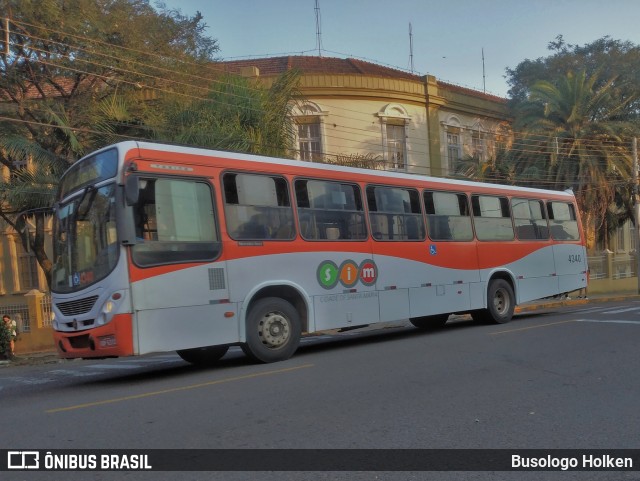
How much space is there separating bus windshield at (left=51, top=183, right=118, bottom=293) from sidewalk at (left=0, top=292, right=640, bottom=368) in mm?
6586

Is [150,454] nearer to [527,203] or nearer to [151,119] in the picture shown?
[527,203]

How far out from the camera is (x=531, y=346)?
10070 millimetres

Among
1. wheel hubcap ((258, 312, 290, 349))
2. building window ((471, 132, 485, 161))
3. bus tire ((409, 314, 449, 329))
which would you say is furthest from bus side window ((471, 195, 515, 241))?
building window ((471, 132, 485, 161))

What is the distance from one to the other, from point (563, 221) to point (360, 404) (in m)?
12.2

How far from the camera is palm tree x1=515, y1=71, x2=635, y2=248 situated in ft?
90.1

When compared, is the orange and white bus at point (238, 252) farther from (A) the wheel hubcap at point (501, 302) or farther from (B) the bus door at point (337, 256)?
(A) the wheel hubcap at point (501, 302)

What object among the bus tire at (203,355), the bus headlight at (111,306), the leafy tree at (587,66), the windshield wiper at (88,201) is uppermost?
the leafy tree at (587,66)

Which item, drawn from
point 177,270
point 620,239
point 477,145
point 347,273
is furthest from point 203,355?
point 620,239

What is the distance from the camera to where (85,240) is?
28.0ft

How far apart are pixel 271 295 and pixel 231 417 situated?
3720mm

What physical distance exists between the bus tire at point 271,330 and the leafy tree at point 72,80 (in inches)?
356

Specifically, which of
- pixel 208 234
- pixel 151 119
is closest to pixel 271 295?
pixel 208 234

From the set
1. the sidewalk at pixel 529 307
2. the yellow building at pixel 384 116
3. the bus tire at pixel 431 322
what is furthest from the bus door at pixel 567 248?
the yellow building at pixel 384 116

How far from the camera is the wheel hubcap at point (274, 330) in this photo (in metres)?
9.39
